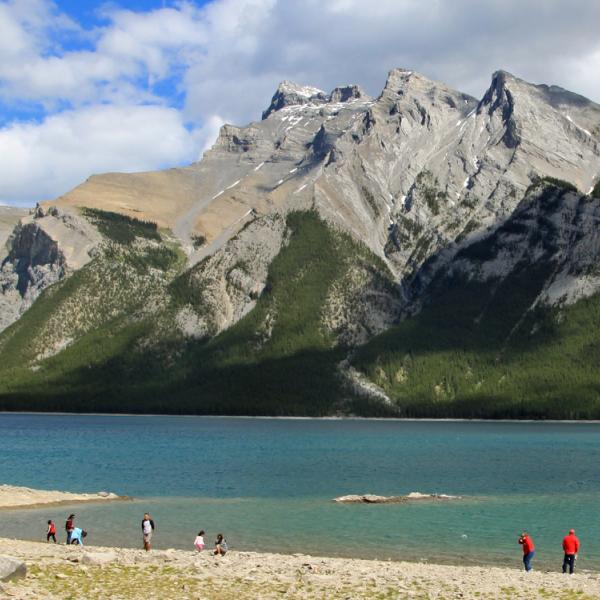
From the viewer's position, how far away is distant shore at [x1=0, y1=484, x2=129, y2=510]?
271 ft

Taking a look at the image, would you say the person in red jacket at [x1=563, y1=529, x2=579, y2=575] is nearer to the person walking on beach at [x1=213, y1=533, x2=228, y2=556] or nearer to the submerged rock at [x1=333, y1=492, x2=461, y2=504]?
the person walking on beach at [x1=213, y1=533, x2=228, y2=556]

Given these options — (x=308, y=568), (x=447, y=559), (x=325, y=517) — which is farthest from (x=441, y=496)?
(x=308, y=568)

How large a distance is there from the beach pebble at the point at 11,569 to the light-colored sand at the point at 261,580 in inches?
18.8

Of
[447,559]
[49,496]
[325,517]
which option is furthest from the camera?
[49,496]

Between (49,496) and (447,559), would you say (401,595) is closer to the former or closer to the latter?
(447,559)

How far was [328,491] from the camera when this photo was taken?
318 ft

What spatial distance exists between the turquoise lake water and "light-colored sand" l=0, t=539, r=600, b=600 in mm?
10501

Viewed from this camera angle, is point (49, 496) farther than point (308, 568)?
Yes

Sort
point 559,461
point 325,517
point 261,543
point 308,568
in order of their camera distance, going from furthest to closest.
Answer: point 559,461
point 325,517
point 261,543
point 308,568

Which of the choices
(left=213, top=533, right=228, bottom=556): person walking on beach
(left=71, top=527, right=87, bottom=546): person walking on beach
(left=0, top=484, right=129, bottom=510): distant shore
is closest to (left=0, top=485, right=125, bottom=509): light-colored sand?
(left=0, top=484, right=129, bottom=510): distant shore

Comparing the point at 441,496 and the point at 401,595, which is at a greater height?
the point at 441,496

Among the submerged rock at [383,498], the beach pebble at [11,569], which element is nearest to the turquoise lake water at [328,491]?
the submerged rock at [383,498]

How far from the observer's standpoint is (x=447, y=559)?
59844mm

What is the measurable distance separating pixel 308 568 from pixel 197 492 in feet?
157
